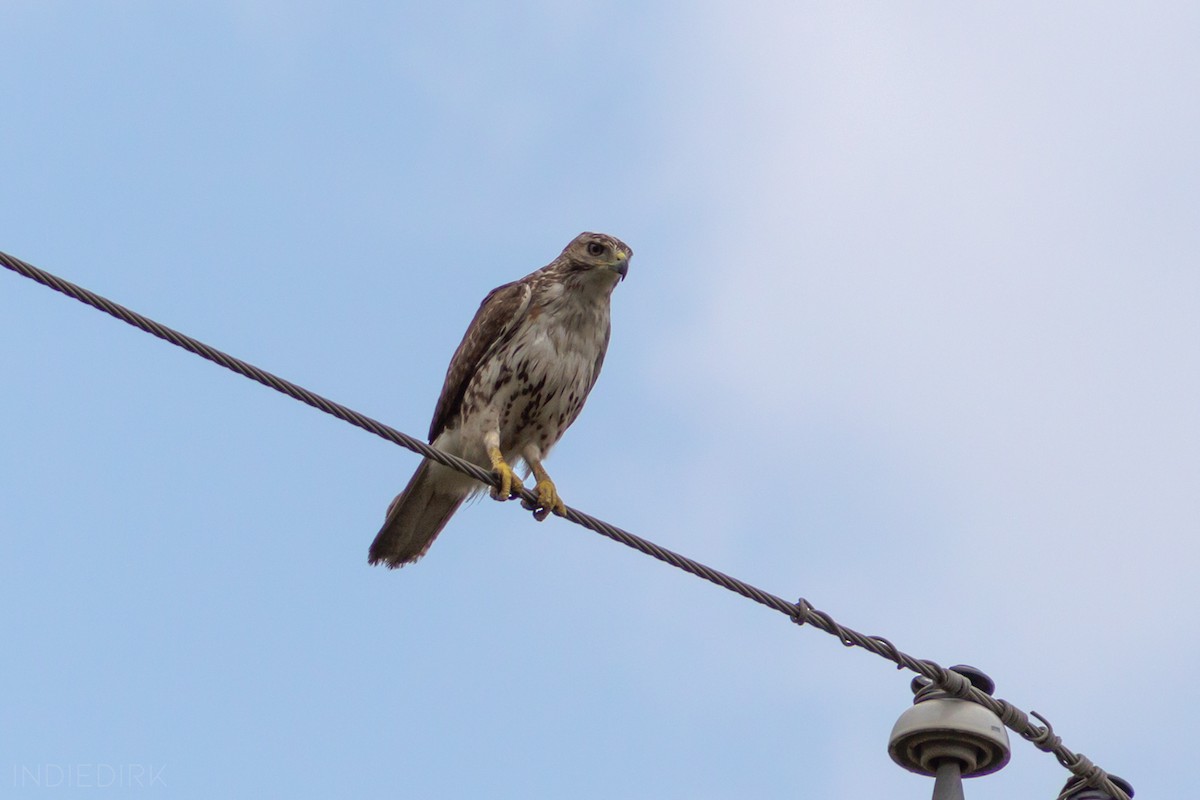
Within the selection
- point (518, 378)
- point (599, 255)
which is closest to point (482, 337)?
point (518, 378)

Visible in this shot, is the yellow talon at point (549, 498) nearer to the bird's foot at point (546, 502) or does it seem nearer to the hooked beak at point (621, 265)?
the bird's foot at point (546, 502)

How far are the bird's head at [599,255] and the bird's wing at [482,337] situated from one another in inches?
11.0

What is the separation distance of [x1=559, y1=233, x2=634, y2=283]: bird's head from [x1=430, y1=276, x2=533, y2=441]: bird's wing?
0.92 feet

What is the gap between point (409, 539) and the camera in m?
9.08

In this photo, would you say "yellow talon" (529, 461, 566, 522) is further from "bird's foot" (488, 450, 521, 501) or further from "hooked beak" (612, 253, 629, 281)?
"hooked beak" (612, 253, 629, 281)

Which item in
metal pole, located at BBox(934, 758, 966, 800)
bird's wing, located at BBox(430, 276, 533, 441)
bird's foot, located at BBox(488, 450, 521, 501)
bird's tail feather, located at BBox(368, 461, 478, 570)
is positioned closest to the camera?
metal pole, located at BBox(934, 758, 966, 800)

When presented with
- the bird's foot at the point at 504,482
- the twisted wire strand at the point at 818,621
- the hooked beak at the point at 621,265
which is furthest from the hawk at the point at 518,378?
the twisted wire strand at the point at 818,621

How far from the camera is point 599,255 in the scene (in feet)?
29.1

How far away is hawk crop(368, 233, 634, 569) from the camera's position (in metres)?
8.65

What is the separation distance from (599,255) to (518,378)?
0.81 metres

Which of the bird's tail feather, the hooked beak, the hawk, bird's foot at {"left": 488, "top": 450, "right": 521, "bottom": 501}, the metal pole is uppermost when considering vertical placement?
the hooked beak

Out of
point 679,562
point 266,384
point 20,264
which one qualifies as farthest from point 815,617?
point 20,264

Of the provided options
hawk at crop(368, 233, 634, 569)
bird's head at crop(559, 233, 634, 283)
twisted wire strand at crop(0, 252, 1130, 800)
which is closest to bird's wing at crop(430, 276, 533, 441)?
hawk at crop(368, 233, 634, 569)

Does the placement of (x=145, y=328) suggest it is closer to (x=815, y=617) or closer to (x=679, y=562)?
(x=679, y=562)
